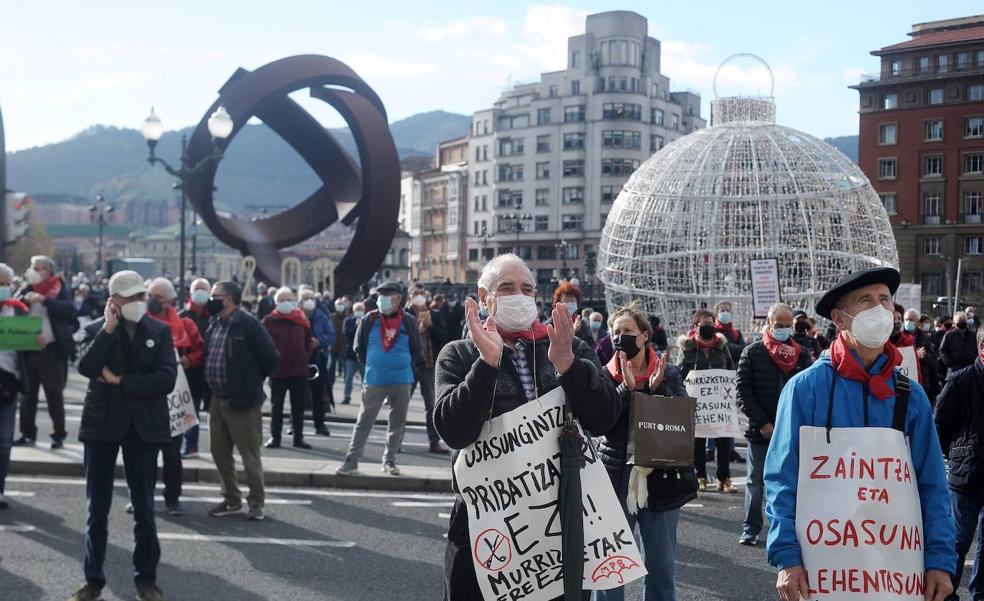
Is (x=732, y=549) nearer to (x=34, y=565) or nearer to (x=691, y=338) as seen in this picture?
(x=691, y=338)

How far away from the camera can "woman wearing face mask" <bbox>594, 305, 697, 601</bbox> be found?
5500 mm

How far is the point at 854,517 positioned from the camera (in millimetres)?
3641

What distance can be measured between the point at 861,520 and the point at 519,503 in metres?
1.24

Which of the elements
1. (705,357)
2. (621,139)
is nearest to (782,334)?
(705,357)

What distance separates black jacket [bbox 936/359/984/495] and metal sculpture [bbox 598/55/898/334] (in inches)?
585

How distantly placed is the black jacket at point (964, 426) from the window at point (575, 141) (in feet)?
279

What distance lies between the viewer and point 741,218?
73.4 ft

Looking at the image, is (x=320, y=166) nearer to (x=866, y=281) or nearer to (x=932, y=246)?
(x=866, y=281)

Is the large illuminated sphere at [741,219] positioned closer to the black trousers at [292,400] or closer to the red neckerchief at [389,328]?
the black trousers at [292,400]

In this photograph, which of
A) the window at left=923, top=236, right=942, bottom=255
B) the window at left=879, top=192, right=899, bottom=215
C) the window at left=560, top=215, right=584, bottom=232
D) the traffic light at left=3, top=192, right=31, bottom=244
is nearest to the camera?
the traffic light at left=3, top=192, right=31, bottom=244

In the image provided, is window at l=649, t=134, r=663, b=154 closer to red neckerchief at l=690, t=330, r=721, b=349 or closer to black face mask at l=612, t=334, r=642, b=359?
red neckerchief at l=690, t=330, r=721, b=349

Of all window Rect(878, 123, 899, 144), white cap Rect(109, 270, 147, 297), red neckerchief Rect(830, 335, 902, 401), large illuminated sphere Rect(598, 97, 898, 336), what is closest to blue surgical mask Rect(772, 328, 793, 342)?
red neckerchief Rect(830, 335, 902, 401)

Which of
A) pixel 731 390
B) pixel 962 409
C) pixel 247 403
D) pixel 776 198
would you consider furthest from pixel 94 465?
pixel 776 198

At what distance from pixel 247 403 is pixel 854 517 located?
234 inches
